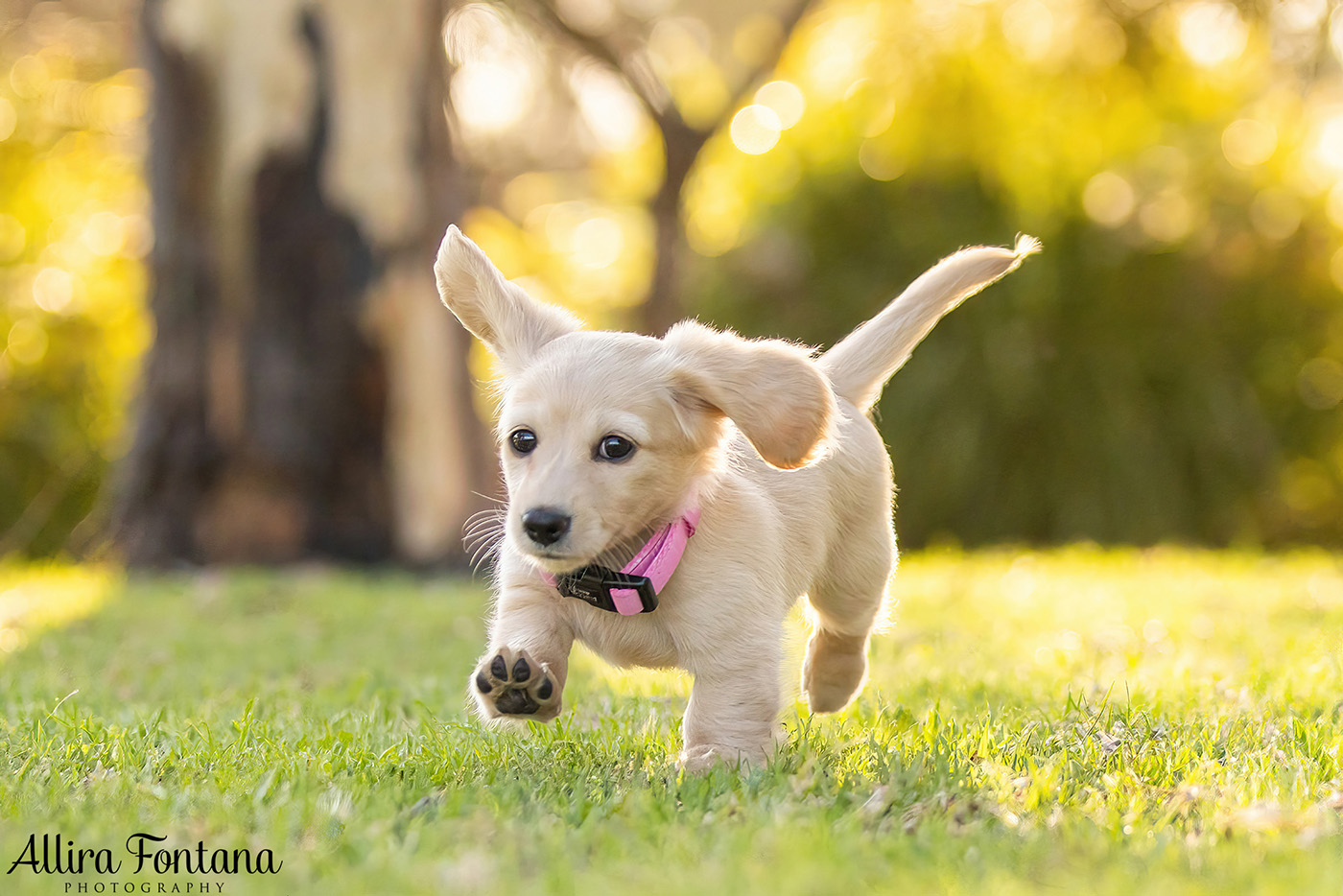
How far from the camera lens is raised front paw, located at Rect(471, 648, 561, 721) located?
2.71 metres

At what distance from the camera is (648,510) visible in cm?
294

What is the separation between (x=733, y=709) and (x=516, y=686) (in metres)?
0.48

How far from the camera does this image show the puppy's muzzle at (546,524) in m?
2.71

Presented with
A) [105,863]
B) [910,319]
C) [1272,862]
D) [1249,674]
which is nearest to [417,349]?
[910,319]

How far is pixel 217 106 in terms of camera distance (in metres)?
7.96

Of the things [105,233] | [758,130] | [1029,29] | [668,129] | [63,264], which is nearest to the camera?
[668,129]

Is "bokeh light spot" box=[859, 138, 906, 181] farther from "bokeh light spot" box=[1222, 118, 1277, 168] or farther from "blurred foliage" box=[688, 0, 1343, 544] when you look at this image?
"bokeh light spot" box=[1222, 118, 1277, 168]

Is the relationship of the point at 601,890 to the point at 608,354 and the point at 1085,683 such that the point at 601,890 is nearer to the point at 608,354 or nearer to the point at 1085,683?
the point at 608,354

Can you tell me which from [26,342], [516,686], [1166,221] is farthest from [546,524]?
[26,342]

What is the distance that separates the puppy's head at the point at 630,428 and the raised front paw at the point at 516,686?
0.22 metres

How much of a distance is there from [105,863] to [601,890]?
0.87 meters

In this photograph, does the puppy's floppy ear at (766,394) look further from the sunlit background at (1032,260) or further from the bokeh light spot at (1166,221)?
the bokeh light spot at (1166,221)

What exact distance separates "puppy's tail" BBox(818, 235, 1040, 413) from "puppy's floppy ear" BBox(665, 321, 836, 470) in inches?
30.0

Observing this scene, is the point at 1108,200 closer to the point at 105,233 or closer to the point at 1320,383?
the point at 1320,383
